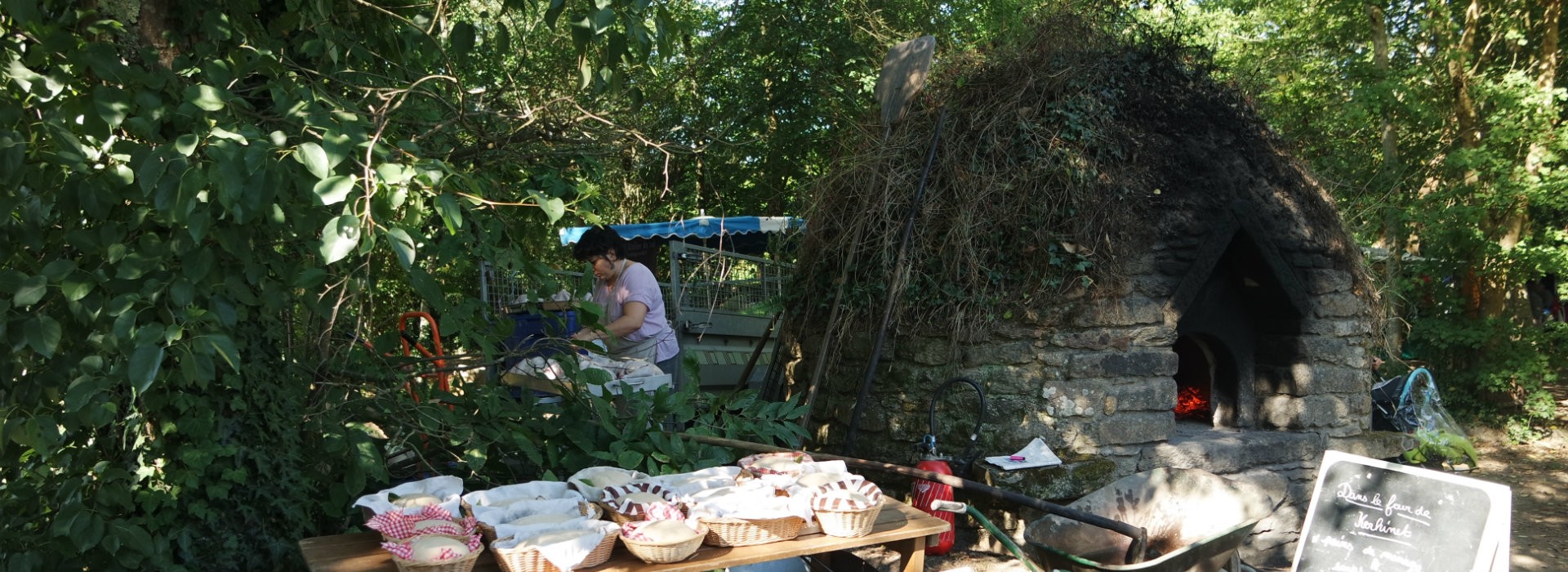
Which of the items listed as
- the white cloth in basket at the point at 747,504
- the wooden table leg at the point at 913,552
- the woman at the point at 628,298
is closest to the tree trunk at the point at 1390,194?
the woman at the point at 628,298

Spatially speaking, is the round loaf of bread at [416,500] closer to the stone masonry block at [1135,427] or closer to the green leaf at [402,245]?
the green leaf at [402,245]

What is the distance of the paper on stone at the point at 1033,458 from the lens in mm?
5324

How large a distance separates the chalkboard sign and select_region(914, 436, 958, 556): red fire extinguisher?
1761 mm

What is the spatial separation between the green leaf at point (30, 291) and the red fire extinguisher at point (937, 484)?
12.0 ft

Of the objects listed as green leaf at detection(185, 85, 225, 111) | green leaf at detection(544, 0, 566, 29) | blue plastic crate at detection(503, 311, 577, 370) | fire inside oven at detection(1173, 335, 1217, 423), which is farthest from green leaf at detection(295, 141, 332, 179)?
fire inside oven at detection(1173, 335, 1217, 423)

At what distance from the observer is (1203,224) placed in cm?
574

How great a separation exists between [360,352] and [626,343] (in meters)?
2.38

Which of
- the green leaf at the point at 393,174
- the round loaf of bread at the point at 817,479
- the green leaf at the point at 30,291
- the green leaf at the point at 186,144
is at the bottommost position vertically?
the round loaf of bread at the point at 817,479

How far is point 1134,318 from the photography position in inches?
218

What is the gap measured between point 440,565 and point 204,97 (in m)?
1.28

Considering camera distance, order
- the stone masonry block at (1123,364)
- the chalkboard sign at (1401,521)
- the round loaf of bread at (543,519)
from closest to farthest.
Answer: the round loaf of bread at (543,519) → the chalkboard sign at (1401,521) → the stone masonry block at (1123,364)

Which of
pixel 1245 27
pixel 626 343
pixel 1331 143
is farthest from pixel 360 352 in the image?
pixel 1245 27

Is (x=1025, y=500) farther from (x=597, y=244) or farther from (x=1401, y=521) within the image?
(x=597, y=244)

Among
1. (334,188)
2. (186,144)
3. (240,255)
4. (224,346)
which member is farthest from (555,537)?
(186,144)
